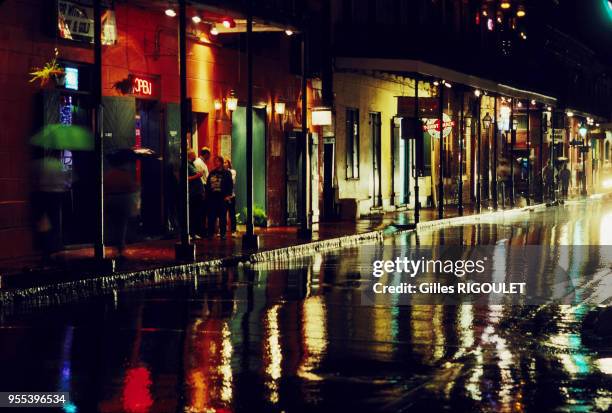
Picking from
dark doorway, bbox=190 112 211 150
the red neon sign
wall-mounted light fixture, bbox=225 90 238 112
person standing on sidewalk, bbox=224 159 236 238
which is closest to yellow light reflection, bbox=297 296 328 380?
the red neon sign

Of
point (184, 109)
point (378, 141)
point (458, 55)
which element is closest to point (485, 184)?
point (458, 55)

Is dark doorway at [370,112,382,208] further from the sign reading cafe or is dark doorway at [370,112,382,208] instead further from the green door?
the sign reading cafe

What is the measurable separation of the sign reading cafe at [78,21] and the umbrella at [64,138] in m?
1.65

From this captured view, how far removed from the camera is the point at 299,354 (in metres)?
11.0

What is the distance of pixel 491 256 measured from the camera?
76.6 ft

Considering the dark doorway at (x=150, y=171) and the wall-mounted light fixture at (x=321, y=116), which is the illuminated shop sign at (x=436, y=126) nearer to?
the wall-mounted light fixture at (x=321, y=116)

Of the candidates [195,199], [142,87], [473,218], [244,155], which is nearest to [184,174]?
[142,87]

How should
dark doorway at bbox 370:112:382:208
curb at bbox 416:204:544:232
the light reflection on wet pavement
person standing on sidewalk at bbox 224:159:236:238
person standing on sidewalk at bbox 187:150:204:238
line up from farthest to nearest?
dark doorway at bbox 370:112:382:208
curb at bbox 416:204:544:232
person standing on sidewalk at bbox 224:159:236:238
person standing on sidewalk at bbox 187:150:204:238
the light reflection on wet pavement

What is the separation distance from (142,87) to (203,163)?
265 centimetres

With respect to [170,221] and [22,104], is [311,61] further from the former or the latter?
[22,104]

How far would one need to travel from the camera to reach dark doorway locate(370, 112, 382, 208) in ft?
140

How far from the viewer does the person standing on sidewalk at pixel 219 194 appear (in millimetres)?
27469

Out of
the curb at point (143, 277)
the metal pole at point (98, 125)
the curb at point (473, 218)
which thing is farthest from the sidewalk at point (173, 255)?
the metal pole at point (98, 125)

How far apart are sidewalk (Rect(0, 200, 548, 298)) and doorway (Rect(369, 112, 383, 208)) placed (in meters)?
7.86
